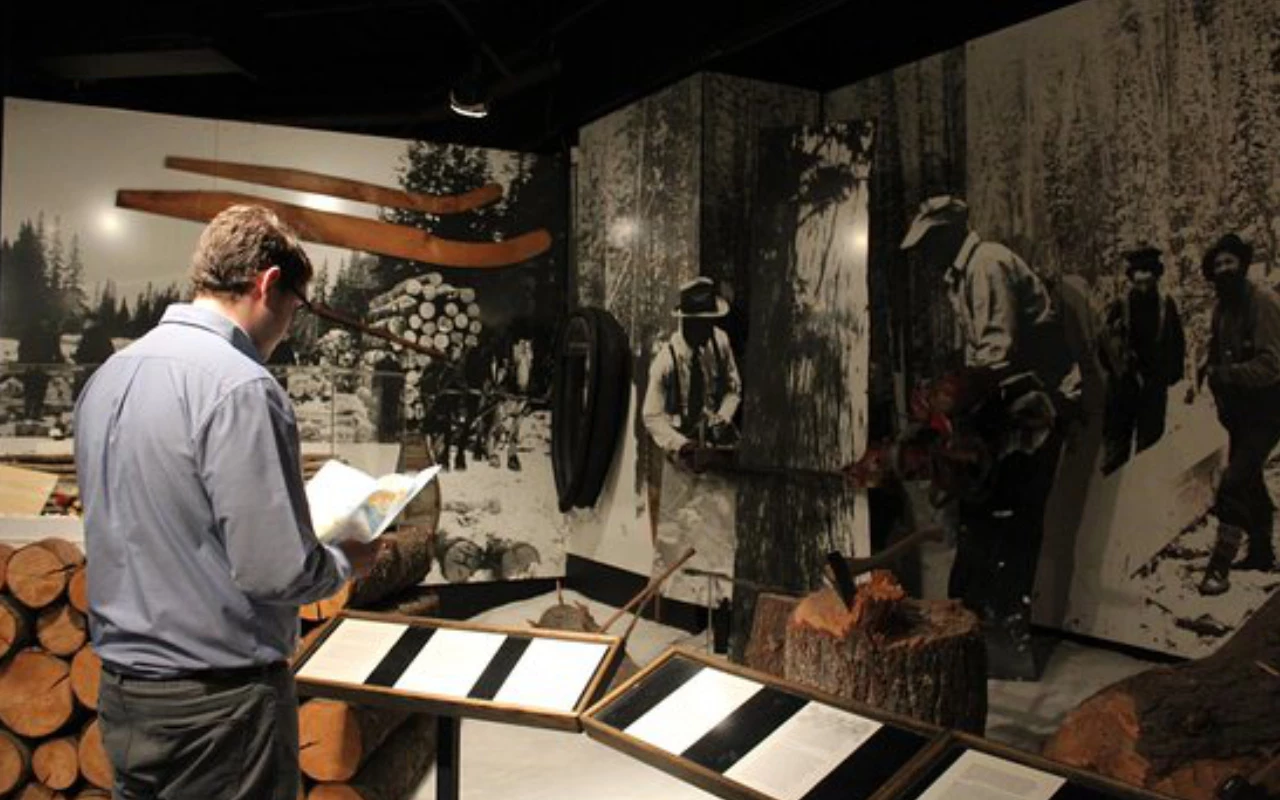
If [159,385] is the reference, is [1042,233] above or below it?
above

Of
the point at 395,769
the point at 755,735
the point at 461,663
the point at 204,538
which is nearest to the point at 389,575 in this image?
the point at 395,769

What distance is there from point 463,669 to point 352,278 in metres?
4.40

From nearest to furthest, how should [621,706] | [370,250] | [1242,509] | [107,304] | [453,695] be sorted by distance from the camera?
[621,706], [453,695], [1242,509], [107,304], [370,250]

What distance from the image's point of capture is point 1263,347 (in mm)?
4156

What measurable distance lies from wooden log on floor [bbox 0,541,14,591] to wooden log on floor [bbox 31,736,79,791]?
0.54 meters

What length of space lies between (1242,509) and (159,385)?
13.6 ft

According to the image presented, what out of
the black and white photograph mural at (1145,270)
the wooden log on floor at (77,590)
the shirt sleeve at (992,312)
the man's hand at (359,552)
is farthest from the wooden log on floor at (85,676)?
the black and white photograph mural at (1145,270)

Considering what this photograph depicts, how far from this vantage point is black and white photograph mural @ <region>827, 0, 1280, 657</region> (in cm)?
421

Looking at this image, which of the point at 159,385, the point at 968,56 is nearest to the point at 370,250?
the point at 968,56

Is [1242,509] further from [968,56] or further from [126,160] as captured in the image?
[126,160]

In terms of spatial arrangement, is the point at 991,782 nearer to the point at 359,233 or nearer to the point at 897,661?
the point at 897,661

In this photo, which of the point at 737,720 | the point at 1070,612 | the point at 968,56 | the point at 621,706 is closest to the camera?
the point at 737,720

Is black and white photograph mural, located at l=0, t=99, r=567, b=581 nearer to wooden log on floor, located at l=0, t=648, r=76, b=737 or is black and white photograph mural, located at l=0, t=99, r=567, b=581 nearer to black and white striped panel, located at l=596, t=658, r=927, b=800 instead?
wooden log on floor, located at l=0, t=648, r=76, b=737

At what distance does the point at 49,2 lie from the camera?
570 centimetres
